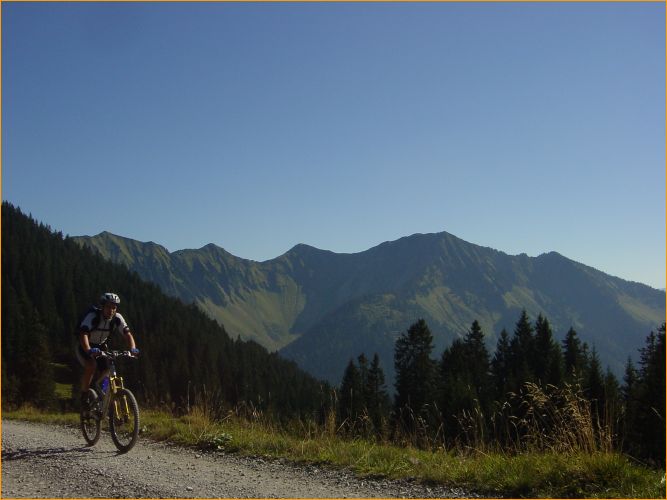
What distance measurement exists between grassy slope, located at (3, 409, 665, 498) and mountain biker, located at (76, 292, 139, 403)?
2112mm

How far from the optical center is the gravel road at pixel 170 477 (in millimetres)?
7242

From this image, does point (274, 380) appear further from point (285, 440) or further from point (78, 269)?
point (285, 440)

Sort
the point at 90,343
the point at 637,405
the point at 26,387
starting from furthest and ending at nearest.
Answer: the point at 26,387 < the point at 637,405 < the point at 90,343

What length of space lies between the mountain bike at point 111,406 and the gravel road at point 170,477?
312 millimetres

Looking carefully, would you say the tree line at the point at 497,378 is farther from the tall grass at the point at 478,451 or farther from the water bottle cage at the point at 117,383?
the water bottle cage at the point at 117,383

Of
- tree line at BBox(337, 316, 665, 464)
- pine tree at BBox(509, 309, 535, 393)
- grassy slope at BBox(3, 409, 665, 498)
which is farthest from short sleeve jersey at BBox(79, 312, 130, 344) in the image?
pine tree at BBox(509, 309, 535, 393)

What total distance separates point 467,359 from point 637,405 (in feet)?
93.4

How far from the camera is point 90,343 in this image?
35.0 ft

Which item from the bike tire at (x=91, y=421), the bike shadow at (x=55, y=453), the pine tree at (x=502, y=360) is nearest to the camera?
the bike shadow at (x=55, y=453)

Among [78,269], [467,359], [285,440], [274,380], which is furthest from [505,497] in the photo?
[78,269]

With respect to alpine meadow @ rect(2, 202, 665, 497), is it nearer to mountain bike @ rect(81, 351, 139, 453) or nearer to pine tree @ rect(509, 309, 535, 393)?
pine tree @ rect(509, 309, 535, 393)

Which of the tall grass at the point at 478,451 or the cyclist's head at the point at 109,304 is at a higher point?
the cyclist's head at the point at 109,304

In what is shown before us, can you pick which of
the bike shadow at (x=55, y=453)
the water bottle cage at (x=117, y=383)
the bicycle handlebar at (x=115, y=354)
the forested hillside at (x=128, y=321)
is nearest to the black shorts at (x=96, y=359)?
the bicycle handlebar at (x=115, y=354)

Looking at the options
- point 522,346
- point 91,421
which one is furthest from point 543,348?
point 91,421
